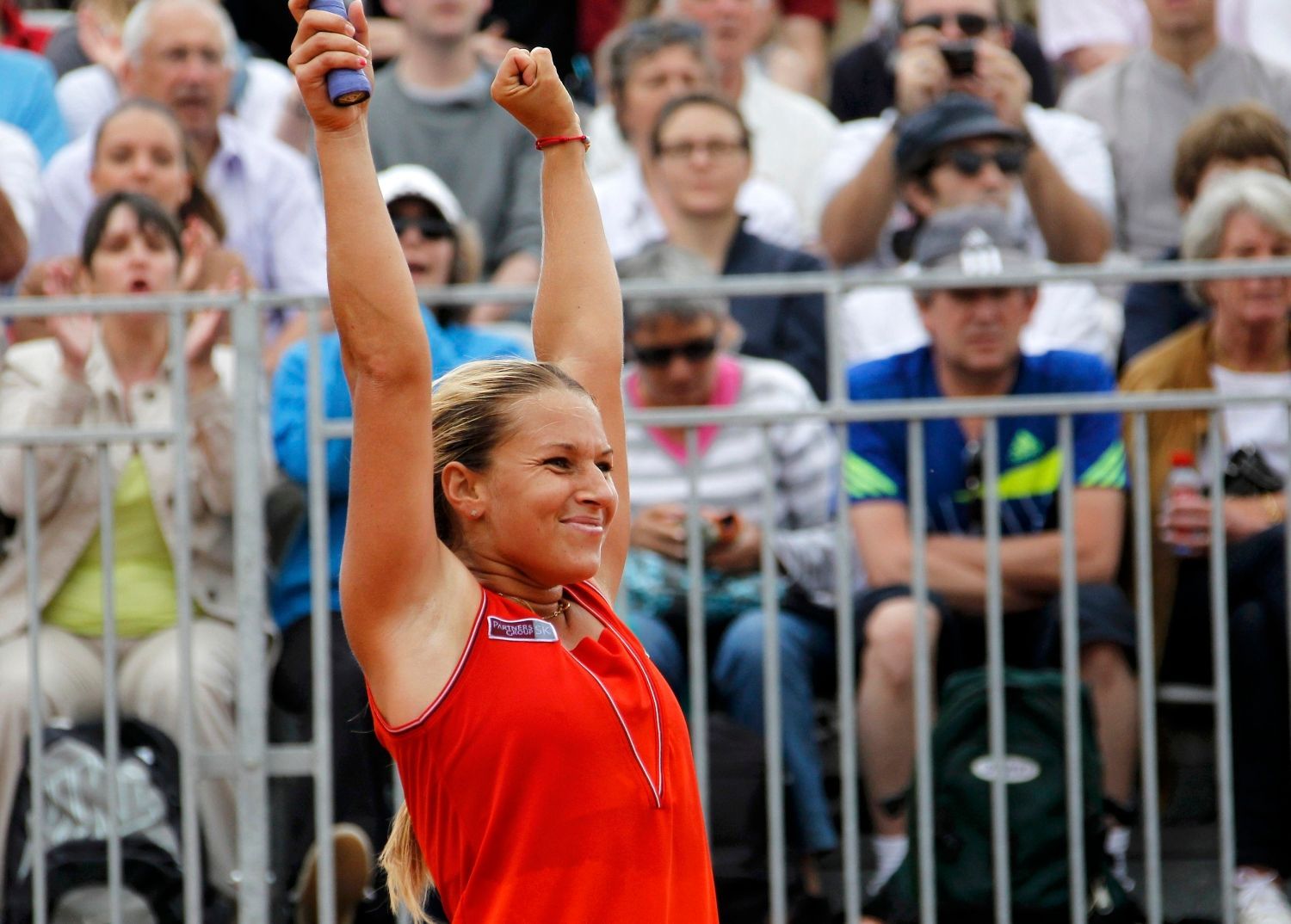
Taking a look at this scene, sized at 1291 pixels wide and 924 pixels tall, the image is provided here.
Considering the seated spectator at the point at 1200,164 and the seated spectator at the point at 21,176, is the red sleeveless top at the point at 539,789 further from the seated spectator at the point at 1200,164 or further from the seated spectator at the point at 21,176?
the seated spectator at the point at 21,176

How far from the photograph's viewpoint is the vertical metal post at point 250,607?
4.54 m

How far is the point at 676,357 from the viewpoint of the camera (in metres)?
5.07

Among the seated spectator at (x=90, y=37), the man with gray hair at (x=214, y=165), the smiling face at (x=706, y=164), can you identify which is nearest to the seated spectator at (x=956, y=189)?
the smiling face at (x=706, y=164)

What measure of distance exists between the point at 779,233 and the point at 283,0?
3807 mm

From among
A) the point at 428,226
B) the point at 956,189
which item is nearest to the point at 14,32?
the point at 428,226

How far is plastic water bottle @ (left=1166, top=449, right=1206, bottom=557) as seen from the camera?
15.4 ft

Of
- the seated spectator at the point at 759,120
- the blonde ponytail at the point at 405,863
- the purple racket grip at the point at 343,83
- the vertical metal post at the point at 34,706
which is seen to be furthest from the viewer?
the seated spectator at the point at 759,120

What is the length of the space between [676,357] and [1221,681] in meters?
1.61

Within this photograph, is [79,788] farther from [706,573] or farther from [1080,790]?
[1080,790]

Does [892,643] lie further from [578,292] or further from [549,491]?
[549,491]

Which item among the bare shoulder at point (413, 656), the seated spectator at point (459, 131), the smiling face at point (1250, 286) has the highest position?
the seated spectator at point (459, 131)

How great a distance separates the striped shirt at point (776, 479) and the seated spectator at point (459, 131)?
6.93 ft

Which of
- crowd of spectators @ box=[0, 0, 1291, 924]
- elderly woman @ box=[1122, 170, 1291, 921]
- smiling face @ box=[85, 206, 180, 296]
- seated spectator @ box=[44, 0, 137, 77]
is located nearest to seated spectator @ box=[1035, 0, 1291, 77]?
crowd of spectators @ box=[0, 0, 1291, 924]

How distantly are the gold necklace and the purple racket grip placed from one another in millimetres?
683
